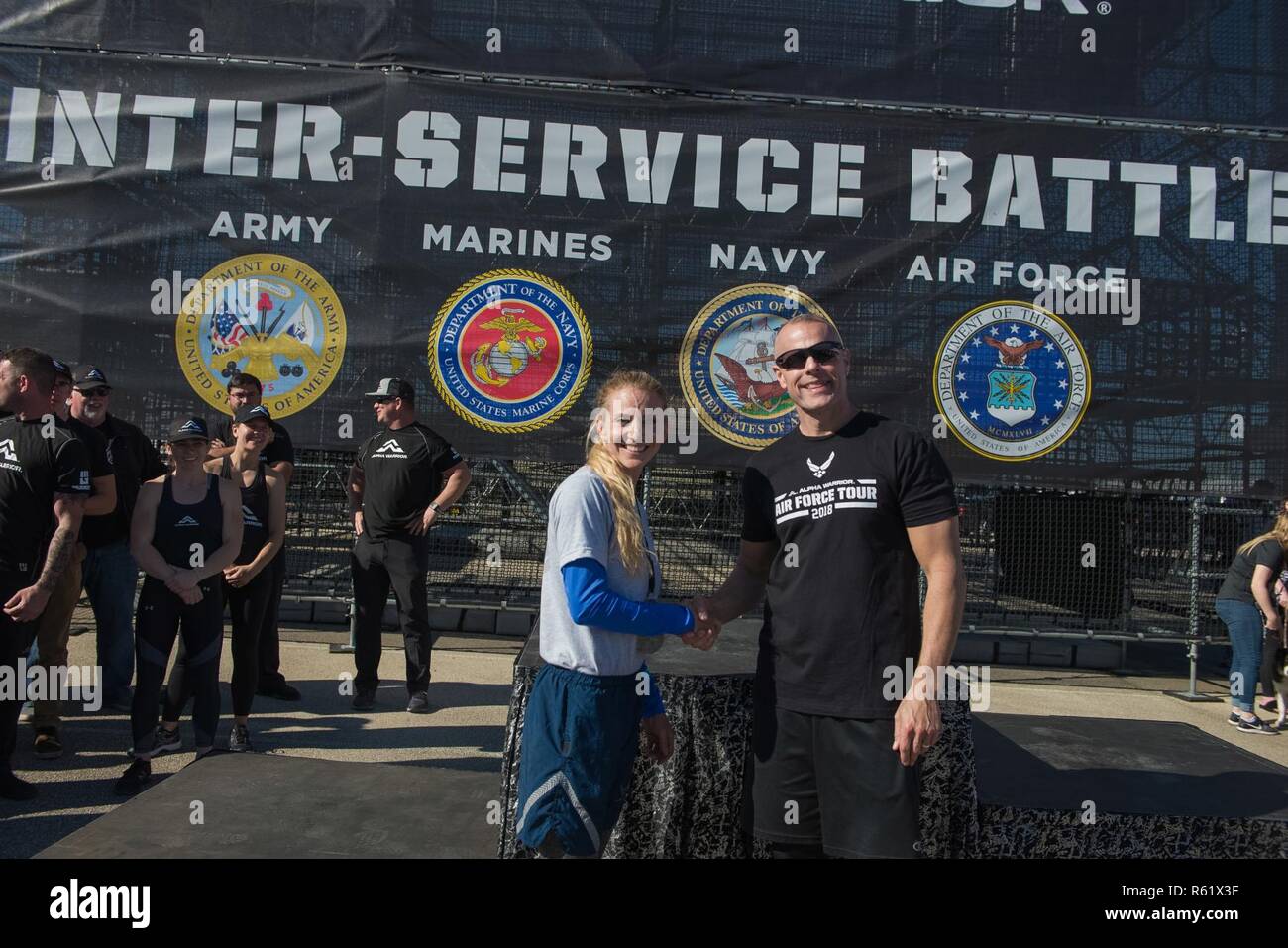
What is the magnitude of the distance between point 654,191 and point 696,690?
4.65 m

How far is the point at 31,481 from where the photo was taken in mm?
4156

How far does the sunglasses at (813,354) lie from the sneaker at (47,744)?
4350 millimetres

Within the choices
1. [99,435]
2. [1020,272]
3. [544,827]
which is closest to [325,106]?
[99,435]

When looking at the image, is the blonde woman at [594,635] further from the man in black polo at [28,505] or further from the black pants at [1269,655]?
the black pants at [1269,655]

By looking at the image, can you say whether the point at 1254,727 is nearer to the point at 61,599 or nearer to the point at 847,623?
the point at 847,623

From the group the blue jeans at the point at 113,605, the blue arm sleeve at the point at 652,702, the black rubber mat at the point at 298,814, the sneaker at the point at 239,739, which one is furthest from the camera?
the blue jeans at the point at 113,605

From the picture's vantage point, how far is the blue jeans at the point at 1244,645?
6.21 metres

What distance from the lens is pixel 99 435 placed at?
482cm

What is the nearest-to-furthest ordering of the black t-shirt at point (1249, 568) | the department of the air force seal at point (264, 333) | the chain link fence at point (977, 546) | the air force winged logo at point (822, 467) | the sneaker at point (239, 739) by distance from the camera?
the air force winged logo at point (822, 467), the sneaker at point (239, 739), the black t-shirt at point (1249, 568), the department of the air force seal at point (264, 333), the chain link fence at point (977, 546)

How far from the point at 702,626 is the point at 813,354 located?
86 centimetres

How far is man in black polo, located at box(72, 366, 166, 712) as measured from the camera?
528cm

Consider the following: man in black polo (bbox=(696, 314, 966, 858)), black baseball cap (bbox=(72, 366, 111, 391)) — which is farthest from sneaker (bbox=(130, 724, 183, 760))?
man in black polo (bbox=(696, 314, 966, 858))

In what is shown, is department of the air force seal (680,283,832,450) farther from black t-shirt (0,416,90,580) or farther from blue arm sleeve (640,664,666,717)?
blue arm sleeve (640,664,666,717)

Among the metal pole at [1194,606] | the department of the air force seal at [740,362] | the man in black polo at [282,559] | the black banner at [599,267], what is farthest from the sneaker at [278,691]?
the metal pole at [1194,606]
